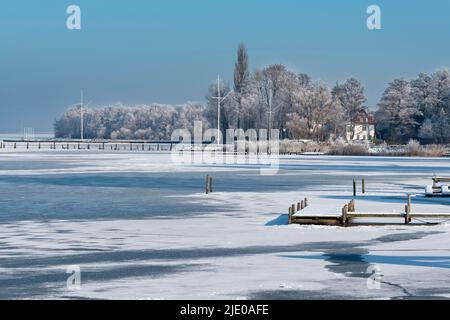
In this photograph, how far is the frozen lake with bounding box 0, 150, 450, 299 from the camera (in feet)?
43.1

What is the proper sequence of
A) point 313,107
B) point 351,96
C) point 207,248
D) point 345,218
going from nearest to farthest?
1. point 207,248
2. point 345,218
3. point 313,107
4. point 351,96

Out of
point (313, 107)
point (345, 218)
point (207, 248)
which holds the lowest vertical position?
point (207, 248)

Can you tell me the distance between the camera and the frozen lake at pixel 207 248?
13.1 m

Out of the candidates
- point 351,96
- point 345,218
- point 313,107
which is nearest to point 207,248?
point 345,218

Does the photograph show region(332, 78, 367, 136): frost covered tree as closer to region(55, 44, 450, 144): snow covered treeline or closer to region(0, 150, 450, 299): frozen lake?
region(55, 44, 450, 144): snow covered treeline

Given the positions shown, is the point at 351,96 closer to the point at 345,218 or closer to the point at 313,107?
the point at 313,107

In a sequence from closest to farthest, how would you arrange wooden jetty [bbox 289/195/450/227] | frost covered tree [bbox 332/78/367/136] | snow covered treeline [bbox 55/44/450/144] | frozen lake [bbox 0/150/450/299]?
1. frozen lake [bbox 0/150/450/299]
2. wooden jetty [bbox 289/195/450/227]
3. snow covered treeline [bbox 55/44/450/144]
4. frost covered tree [bbox 332/78/367/136]

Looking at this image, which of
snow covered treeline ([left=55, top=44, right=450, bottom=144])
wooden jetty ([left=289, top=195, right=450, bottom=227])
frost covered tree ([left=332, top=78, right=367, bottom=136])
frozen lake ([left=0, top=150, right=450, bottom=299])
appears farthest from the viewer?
frost covered tree ([left=332, top=78, right=367, bottom=136])

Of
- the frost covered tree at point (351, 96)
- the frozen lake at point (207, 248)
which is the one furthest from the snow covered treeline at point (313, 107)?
the frozen lake at point (207, 248)

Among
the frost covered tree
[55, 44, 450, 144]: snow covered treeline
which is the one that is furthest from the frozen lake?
the frost covered tree

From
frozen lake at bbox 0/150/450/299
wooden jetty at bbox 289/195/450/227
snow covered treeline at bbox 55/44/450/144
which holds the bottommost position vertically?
frozen lake at bbox 0/150/450/299

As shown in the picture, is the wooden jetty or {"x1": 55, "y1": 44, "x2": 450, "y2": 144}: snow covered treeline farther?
{"x1": 55, "y1": 44, "x2": 450, "y2": 144}: snow covered treeline

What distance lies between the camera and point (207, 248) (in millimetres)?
17984

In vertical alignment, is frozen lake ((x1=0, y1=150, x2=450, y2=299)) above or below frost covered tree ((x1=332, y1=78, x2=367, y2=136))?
below
